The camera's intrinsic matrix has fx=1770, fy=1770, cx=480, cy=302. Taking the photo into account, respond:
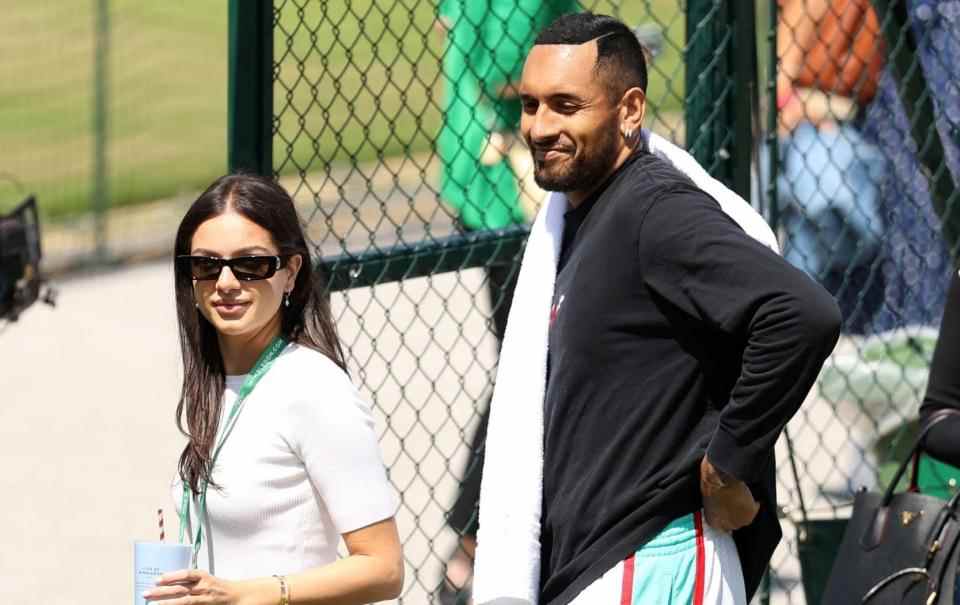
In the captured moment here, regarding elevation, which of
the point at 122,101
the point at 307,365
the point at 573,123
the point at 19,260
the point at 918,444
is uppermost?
the point at 573,123

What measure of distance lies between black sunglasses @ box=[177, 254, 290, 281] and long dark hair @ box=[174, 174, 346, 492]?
4 cm

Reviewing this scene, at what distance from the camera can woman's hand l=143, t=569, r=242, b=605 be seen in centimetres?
283

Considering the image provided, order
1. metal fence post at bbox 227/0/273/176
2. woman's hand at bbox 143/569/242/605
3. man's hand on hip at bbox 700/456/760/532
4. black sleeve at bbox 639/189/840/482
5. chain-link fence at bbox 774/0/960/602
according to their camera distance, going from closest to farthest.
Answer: woman's hand at bbox 143/569/242/605 → black sleeve at bbox 639/189/840/482 → man's hand on hip at bbox 700/456/760/532 → metal fence post at bbox 227/0/273/176 → chain-link fence at bbox 774/0/960/602

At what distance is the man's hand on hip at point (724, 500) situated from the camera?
3.08 meters

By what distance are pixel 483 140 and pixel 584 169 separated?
1696mm

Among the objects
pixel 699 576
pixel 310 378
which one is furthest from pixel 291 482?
pixel 699 576

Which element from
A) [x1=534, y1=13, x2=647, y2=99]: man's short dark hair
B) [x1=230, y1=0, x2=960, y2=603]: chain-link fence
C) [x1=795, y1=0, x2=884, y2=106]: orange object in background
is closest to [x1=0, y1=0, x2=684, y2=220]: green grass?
[x1=795, y1=0, x2=884, y2=106]: orange object in background

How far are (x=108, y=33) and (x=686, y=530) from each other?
7336 mm

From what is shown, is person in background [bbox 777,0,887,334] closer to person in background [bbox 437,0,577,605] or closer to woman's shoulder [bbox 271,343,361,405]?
person in background [bbox 437,0,577,605]

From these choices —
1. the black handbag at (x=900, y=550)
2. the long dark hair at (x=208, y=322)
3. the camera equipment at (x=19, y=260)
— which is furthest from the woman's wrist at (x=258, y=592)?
the camera equipment at (x=19, y=260)

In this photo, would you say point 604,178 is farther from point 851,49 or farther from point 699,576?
point 851,49

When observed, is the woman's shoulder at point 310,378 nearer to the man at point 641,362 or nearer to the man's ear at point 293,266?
the man's ear at point 293,266

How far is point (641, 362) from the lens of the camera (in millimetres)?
3119

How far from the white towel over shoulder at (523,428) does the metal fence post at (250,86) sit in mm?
917
